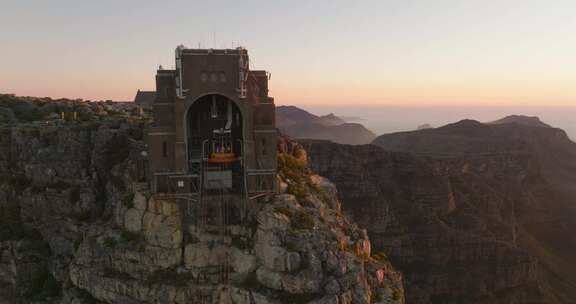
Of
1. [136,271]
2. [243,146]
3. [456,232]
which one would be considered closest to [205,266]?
[136,271]

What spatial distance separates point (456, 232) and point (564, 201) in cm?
5384

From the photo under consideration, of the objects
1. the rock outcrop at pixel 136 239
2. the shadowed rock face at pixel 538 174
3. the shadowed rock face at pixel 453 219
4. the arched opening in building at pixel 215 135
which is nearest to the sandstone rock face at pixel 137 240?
the rock outcrop at pixel 136 239

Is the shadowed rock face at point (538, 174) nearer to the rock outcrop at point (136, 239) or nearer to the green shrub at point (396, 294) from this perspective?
the green shrub at point (396, 294)

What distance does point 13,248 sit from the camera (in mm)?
49812

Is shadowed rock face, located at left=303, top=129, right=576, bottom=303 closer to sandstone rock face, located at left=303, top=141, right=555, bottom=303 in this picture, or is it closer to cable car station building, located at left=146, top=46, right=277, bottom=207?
sandstone rock face, located at left=303, top=141, right=555, bottom=303

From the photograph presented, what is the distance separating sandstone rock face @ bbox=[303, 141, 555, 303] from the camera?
8212cm

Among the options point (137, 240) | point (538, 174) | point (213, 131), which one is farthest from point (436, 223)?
point (137, 240)

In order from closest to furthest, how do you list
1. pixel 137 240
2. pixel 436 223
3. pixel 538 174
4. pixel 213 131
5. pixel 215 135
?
1. pixel 137 240
2. pixel 213 131
3. pixel 215 135
4. pixel 436 223
5. pixel 538 174

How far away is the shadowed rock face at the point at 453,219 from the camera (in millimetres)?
82438

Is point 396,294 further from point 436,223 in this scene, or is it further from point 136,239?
point 436,223

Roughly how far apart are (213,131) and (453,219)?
67588mm

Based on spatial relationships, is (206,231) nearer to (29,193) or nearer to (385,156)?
(29,193)

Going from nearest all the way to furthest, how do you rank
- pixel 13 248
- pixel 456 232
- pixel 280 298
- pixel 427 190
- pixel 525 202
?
pixel 280 298 → pixel 13 248 → pixel 456 232 → pixel 427 190 → pixel 525 202

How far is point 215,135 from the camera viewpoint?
44969 millimetres
